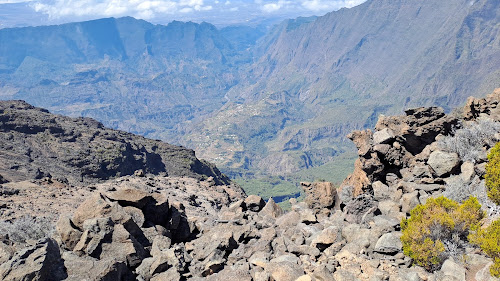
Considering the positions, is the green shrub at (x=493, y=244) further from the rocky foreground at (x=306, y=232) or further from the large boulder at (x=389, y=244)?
the large boulder at (x=389, y=244)

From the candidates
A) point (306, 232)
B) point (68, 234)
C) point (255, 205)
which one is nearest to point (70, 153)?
point (255, 205)

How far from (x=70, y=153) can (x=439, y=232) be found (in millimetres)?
69663

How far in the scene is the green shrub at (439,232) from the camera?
44.2 feet

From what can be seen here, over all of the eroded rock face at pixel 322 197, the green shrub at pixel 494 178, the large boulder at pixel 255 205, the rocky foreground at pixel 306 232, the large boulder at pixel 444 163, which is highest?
the green shrub at pixel 494 178

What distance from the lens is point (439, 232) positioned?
14320 millimetres

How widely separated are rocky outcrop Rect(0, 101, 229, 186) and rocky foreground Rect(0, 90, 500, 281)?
112 ft

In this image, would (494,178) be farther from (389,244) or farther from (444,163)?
(444,163)

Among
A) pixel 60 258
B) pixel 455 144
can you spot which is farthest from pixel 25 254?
pixel 455 144

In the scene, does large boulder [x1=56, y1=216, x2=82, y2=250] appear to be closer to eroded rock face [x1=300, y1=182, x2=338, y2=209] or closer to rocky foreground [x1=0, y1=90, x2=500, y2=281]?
rocky foreground [x1=0, y1=90, x2=500, y2=281]

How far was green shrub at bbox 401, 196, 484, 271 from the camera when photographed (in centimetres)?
1348

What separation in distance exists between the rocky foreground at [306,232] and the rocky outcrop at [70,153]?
34.2 metres

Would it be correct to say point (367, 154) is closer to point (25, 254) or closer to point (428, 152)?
point (428, 152)

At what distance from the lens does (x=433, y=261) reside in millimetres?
13359

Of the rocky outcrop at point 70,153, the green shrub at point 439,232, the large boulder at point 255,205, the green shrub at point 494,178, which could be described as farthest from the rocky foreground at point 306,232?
the rocky outcrop at point 70,153
